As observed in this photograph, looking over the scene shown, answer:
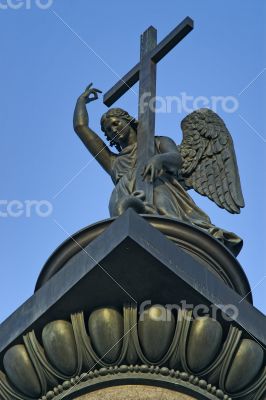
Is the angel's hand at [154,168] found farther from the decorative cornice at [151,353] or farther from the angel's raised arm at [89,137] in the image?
the decorative cornice at [151,353]

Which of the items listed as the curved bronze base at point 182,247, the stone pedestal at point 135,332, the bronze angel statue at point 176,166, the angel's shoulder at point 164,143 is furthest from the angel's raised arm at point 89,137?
the stone pedestal at point 135,332

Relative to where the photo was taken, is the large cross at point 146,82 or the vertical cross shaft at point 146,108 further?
the large cross at point 146,82

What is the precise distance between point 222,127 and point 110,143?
2059 mm

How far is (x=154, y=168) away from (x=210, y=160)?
9.28 feet

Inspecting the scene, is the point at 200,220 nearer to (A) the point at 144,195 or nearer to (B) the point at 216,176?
(A) the point at 144,195

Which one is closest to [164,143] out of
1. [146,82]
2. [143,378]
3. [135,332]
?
[146,82]

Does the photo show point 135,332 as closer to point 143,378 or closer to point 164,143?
point 143,378

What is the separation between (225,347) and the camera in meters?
12.9

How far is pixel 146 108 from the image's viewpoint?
54.7 ft

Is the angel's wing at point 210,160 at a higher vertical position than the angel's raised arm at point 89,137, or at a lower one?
higher

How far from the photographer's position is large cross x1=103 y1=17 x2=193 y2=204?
16.3 m

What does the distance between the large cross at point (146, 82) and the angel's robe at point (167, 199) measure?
0.59 feet
